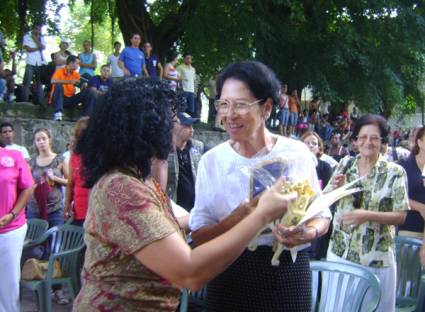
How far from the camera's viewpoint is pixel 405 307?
153 inches

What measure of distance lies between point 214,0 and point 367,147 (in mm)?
11438

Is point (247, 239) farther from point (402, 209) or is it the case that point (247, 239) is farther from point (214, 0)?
point (214, 0)

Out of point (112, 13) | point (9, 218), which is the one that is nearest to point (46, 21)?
point (112, 13)

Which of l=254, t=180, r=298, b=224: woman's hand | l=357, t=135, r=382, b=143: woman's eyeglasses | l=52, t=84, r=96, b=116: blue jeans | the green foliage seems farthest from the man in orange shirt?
→ the green foliage

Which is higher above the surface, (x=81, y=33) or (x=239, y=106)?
(x=81, y=33)

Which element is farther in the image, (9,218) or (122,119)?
(9,218)

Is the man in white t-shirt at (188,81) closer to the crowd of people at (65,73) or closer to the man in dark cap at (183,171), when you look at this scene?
the crowd of people at (65,73)

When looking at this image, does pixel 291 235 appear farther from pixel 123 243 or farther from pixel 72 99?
pixel 72 99

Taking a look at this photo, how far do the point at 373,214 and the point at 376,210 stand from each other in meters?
0.11

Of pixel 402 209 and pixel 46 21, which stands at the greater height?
pixel 46 21

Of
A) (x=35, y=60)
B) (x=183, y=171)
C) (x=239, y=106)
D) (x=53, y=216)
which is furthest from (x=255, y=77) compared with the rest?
(x=35, y=60)

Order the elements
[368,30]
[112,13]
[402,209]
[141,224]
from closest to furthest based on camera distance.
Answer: [141,224] → [402,209] → [368,30] → [112,13]

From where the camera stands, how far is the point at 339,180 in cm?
334

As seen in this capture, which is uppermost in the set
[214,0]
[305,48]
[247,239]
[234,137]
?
[214,0]
